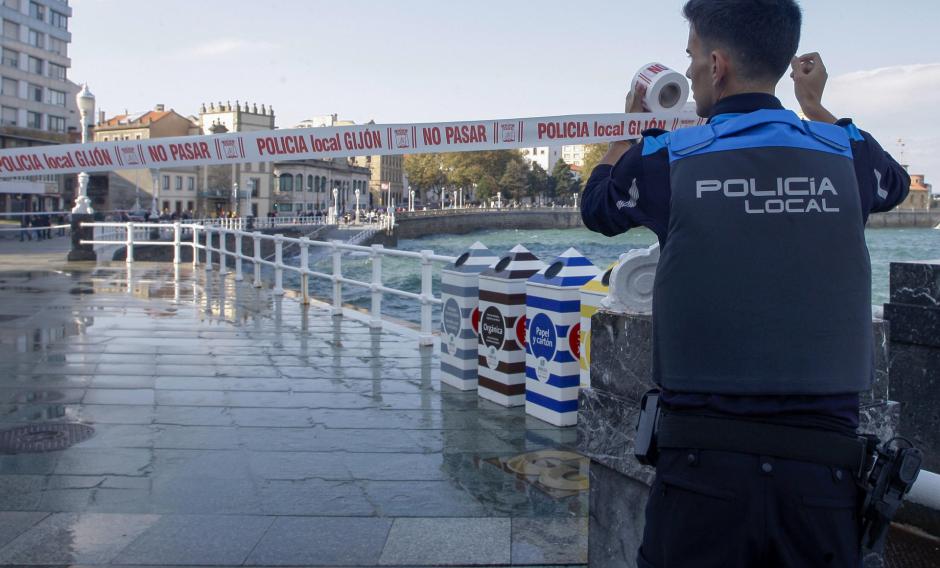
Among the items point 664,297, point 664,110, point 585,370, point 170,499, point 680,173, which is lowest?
point 170,499

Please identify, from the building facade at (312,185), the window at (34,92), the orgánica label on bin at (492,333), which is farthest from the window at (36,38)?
the orgánica label on bin at (492,333)

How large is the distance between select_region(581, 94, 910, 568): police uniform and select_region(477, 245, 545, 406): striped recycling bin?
15.5ft

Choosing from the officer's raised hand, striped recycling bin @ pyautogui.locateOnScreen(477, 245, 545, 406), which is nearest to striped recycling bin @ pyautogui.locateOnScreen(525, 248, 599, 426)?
striped recycling bin @ pyautogui.locateOnScreen(477, 245, 545, 406)

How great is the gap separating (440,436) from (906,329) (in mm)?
2869

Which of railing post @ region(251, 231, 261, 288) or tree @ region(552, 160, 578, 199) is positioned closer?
railing post @ region(251, 231, 261, 288)

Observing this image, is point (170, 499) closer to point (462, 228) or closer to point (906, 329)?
point (906, 329)

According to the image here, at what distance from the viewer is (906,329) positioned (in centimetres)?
455

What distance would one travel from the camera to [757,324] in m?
2.07

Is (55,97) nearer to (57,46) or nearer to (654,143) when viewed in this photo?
(57,46)

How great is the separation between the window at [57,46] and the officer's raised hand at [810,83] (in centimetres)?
9825

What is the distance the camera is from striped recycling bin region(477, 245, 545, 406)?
22.7 ft

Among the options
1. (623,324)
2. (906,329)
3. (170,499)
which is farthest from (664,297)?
(170,499)

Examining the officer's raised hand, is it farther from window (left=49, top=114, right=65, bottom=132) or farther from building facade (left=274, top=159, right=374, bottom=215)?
building facade (left=274, top=159, right=374, bottom=215)

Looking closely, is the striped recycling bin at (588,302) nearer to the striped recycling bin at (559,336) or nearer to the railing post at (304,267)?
the striped recycling bin at (559,336)
